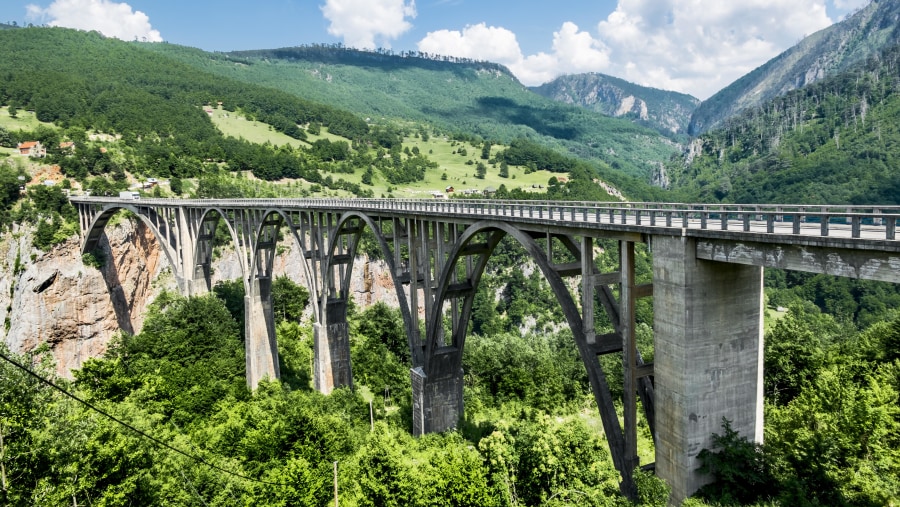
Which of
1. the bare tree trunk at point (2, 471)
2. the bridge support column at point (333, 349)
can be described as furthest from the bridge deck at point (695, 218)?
the bare tree trunk at point (2, 471)

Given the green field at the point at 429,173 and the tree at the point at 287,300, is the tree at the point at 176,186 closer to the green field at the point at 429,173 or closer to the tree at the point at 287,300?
the tree at the point at 287,300

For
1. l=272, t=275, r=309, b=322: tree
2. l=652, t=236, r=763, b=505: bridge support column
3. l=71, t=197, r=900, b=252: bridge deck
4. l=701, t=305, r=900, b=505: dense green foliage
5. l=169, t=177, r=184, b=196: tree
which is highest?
l=169, t=177, r=184, b=196: tree

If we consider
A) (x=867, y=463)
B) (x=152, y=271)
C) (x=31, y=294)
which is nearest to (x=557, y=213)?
(x=867, y=463)

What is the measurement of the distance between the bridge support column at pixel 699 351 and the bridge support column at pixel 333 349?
95.4 ft

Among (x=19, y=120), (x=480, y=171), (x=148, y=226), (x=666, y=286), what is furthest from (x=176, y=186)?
(x=666, y=286)

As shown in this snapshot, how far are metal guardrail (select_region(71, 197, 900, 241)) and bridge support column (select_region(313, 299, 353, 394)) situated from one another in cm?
819

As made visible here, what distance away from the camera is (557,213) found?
22.2 m

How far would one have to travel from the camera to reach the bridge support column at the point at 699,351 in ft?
52.3

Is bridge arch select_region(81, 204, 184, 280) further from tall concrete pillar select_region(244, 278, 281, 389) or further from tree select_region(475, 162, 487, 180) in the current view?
tree select_region(475, 162, 487, 180)

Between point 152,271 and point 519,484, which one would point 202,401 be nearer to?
point 519,484

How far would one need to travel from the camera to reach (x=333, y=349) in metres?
42.8

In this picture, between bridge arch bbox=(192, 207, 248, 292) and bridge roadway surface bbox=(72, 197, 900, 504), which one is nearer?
bridge roadway surface bbox=(72, 197, 900, 504)

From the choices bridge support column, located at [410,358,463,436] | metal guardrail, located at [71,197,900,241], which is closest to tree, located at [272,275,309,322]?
metal guardrail, located at [71,197,900,241]

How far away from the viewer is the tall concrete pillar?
160ft
